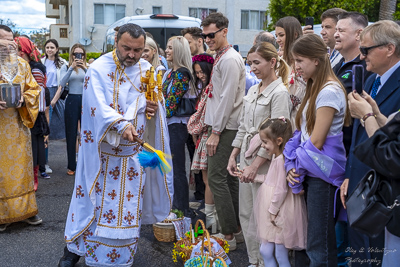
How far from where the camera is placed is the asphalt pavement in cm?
476

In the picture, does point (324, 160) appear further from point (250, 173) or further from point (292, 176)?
point (250, 173)

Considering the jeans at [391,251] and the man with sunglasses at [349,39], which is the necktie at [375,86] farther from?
the jeans at [391,251]

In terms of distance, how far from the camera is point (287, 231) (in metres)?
3.65

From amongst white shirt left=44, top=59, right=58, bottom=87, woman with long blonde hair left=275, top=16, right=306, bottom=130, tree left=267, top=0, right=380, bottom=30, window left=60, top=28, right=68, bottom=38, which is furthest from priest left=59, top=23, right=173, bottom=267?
window left=60, top=28, right=68, bottom=38

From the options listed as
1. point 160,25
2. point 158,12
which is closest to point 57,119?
point 160,25

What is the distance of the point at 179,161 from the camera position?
5684 mm

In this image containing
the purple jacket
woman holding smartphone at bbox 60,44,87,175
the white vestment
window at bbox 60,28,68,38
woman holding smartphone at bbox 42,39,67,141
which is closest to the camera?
the purple jacket

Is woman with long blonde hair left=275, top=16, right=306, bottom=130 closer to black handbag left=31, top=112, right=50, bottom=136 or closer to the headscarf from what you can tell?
the headscarf

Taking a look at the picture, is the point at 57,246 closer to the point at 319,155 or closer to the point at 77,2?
the point at 319,155

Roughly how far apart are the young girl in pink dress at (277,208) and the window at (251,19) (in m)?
28.0

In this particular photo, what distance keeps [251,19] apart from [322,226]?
2909cm

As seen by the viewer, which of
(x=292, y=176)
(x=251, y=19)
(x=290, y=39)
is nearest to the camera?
(x=292, y=176)

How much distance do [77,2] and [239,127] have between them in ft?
91.6

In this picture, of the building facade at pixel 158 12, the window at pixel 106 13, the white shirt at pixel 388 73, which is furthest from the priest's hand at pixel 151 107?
the window at pixel 106 13
